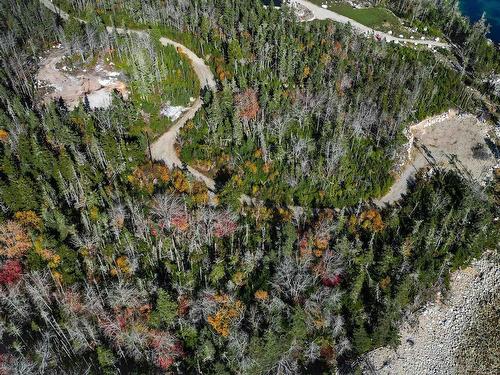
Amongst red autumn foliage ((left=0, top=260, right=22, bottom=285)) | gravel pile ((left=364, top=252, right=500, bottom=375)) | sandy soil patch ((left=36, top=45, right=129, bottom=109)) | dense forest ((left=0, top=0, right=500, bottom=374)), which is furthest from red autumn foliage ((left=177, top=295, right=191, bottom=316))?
sandy soil patch ((left=36, top=45, right=129, bottom=109))

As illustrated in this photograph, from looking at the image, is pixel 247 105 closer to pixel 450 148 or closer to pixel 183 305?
pixel 183 305

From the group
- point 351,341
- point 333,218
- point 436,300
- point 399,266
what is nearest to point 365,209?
point 333,218

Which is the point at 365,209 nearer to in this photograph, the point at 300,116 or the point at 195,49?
the point at 300,116

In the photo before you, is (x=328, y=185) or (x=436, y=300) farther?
(x=328, y=185)

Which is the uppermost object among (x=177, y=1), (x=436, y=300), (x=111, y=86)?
(x=177, y=1)

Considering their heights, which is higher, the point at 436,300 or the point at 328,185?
the point at 328,185

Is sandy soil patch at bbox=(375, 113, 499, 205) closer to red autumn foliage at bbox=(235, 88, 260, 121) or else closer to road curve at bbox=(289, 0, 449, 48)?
red autumn foliage at bbox=(235, 88, 260, 121)
